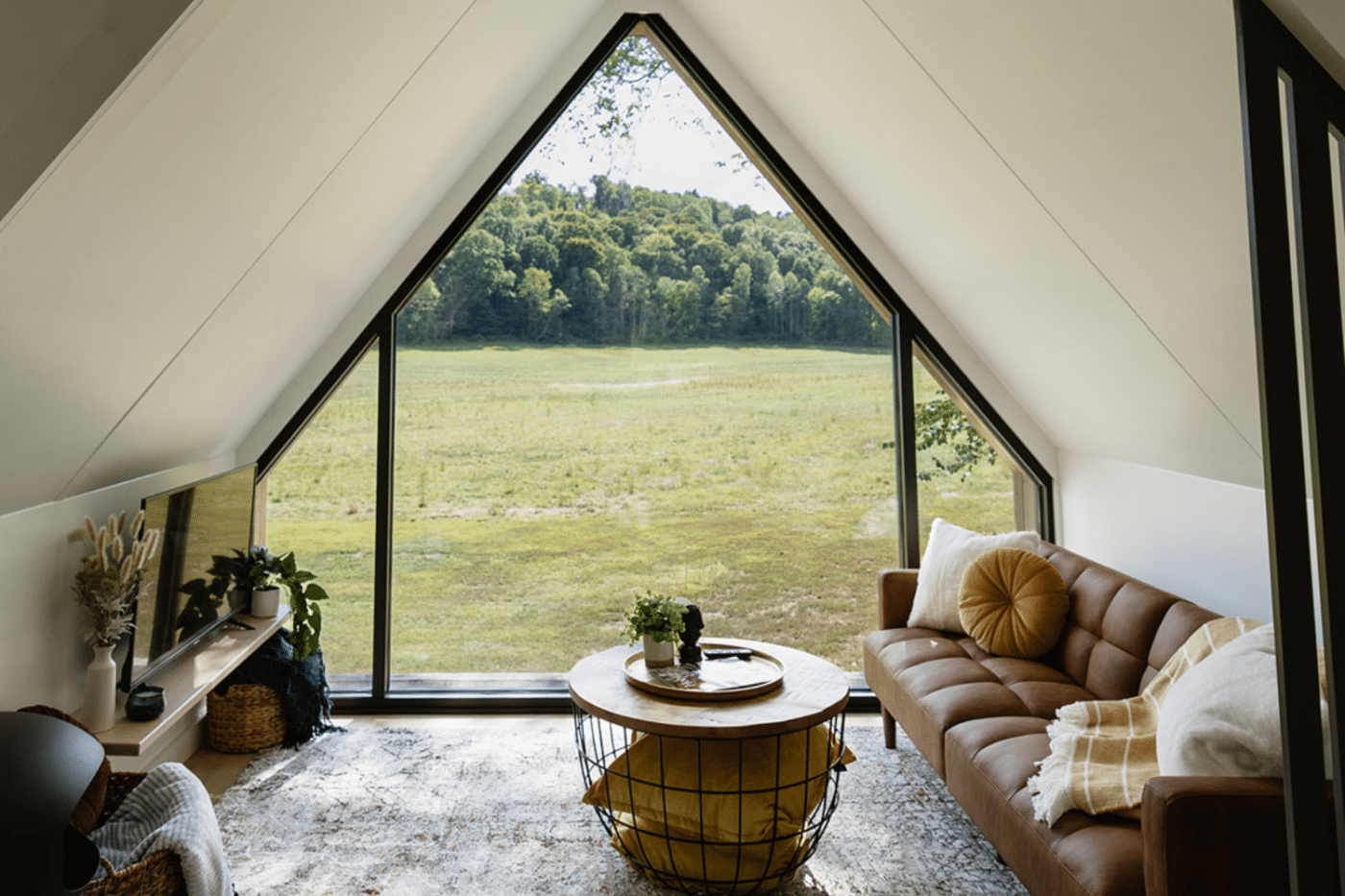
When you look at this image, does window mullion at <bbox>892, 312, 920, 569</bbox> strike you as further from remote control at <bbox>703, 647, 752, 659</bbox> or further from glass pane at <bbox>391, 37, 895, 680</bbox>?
remote control at <bbox>703, 647, 752, 659</bbox>

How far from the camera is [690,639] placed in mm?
3002

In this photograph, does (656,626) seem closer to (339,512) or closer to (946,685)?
(946,685)

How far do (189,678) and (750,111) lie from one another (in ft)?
11.0

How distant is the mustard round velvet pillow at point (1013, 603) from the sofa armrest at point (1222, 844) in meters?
1.57

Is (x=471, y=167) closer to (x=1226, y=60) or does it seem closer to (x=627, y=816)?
(x=627, y=816)

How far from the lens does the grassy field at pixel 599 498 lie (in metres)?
4.22

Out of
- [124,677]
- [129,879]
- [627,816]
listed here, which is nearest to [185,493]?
[124,677]

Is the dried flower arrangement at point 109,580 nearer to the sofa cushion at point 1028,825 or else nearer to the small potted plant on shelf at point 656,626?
the small potted plant on shelf at point 656,626

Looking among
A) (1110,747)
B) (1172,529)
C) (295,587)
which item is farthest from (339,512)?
(1172,529)

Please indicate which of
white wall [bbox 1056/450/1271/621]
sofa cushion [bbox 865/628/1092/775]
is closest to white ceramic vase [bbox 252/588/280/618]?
sofa cushion [bbox 865/628/1092/775]

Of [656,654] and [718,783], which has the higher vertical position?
[656,654]

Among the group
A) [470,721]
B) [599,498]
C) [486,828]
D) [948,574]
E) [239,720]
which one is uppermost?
[599,498]

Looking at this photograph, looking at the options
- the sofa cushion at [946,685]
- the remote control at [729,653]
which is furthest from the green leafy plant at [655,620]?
the sofa cushion at [946,685]

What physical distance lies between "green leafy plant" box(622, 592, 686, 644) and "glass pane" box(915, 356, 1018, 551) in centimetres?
184
